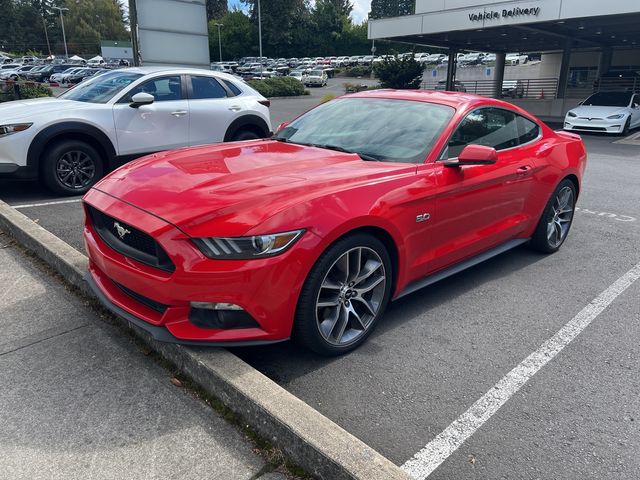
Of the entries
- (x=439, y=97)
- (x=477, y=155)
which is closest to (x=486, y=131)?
(x=439, y=97)

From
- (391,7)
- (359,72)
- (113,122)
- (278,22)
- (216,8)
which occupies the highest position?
(391,7)

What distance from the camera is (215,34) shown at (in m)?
90.9

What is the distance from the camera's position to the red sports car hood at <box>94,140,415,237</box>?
2748 mm

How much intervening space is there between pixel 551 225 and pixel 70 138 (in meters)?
5.82

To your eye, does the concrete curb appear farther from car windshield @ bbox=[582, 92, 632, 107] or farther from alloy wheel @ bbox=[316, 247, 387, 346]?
car windshield @ bbox=[582, 92, 632, 107]

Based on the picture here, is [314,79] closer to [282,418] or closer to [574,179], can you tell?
[574,179]

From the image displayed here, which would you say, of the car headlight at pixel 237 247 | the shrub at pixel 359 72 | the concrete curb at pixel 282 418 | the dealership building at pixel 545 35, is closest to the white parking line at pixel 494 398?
the concrete curb at pixel 282 418

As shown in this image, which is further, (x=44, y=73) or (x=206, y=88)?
(x=44, y=73)

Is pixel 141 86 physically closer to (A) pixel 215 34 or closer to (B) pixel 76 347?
(B) pixel 76 347

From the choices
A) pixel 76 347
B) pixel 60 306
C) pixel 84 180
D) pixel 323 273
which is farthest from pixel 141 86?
pixel 323 273

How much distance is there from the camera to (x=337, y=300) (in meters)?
3.09

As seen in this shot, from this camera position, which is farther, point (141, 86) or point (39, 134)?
point (141, 86)

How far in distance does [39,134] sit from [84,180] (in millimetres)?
835

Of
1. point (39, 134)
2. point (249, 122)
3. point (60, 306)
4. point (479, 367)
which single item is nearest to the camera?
point (479, 367)
